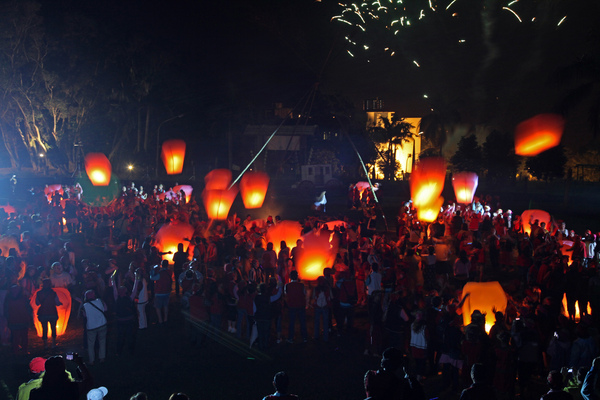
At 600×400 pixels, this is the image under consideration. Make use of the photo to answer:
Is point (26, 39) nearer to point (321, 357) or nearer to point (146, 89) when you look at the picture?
point (146, 89)

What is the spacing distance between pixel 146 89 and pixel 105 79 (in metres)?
3.56

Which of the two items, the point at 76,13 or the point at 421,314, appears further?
the point at 76,13

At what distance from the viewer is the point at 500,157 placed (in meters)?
40.0

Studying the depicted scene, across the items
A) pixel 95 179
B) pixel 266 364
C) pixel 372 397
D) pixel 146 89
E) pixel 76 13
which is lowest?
pixel 266 364

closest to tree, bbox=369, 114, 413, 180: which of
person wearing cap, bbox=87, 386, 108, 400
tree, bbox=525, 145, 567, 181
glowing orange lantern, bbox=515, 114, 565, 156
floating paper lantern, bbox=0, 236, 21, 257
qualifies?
A: tree, bbox=525, 145, 567, 181

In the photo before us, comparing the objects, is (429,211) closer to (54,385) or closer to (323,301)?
(323,301)

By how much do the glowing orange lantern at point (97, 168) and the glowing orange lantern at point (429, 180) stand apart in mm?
12971

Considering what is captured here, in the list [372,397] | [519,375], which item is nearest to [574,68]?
[519,375]

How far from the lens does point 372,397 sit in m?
4.89

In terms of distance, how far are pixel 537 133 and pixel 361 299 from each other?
25.0m

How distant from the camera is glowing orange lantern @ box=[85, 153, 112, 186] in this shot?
21516mm

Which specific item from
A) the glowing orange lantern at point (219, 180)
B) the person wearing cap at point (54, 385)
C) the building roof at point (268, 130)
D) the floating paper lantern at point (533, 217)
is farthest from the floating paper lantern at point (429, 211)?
the building roof at point (268, 130)

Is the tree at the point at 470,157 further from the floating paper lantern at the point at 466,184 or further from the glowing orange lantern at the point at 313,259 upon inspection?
the glowing orange lantern at the point at 313,259

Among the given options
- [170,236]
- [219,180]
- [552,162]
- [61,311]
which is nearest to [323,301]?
[61,311]
